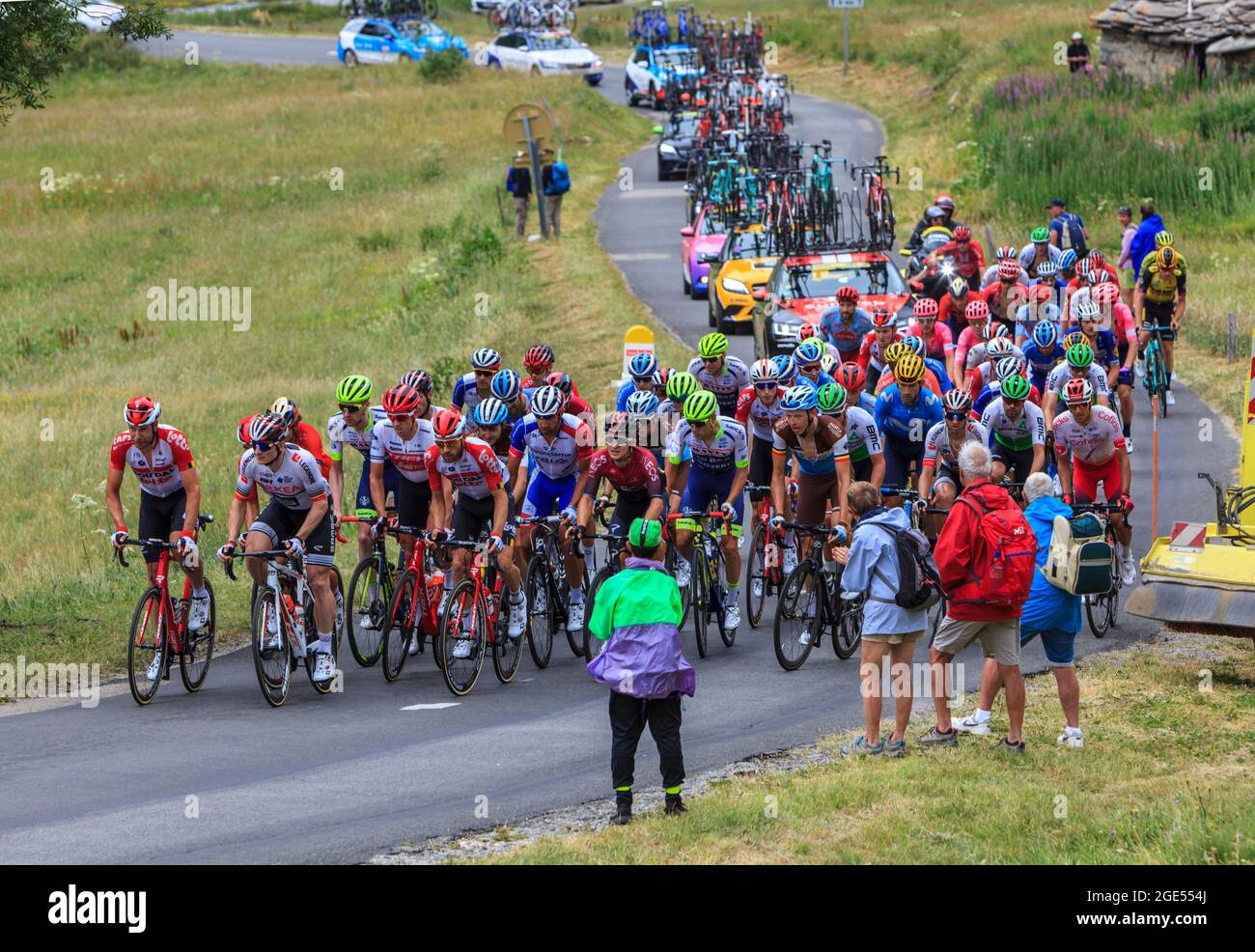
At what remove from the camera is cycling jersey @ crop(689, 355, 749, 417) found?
16125 mm

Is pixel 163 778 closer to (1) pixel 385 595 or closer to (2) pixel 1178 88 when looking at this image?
(1) pixel 385 595

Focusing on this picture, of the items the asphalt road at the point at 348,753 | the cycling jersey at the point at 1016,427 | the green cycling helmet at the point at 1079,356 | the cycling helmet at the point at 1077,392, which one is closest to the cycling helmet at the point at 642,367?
the asphalt road at the point at 348,753

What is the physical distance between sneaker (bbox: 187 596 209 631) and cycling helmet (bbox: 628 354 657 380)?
12.9 feet

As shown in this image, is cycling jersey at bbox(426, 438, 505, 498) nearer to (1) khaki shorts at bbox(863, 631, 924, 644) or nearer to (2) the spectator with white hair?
(1) khaki shorts at bbox(863, 631, 924, 644)

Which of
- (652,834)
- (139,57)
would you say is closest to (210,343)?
(652,834)

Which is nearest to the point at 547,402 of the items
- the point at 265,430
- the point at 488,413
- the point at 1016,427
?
the point at 488,413

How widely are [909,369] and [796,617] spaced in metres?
2.37

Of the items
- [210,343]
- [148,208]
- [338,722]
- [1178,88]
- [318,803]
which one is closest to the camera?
[318,803]

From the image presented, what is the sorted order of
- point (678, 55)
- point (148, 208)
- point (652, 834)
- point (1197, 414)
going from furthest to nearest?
1. point (678, 55)
2. point (148, 208)
3. point (1197, 414)
4. point (652, 834)

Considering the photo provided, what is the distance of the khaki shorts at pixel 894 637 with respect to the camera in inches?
447

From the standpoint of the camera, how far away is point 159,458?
13789 millimetres

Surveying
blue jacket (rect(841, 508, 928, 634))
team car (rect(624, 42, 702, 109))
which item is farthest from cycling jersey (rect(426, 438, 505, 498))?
team car (rect(624, 42, 702, 109))

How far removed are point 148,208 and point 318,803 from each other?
42782 millimetres

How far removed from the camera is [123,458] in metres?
13.8
